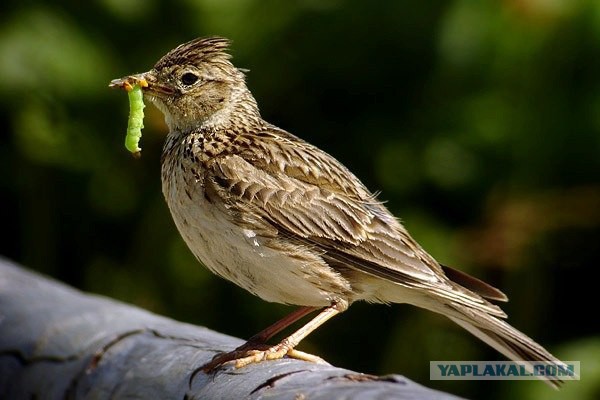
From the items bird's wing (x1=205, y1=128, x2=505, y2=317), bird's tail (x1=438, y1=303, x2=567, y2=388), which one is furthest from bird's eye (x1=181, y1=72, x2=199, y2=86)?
bird's tail (x1=438, y1=303, x2=567, y2=388)

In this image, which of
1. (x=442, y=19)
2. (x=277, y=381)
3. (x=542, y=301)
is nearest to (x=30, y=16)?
(x=442, y=19)

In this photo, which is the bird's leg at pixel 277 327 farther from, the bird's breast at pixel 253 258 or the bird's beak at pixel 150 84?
the bird's beak at pixel 150 84

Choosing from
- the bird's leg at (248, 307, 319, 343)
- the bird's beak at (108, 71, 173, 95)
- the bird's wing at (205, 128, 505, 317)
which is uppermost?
the bird's beak at (108, 71, 173, 95)

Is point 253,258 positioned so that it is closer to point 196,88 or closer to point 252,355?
point 252,355

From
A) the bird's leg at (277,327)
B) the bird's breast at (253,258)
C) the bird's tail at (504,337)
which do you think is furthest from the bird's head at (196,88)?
the bird's tail at (504,337)

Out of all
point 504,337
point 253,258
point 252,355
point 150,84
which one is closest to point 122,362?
point 252,355

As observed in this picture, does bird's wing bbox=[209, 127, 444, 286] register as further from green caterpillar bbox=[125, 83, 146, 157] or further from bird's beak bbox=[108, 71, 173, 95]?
bird's beak bbox=[108, 71, 173, 95]
